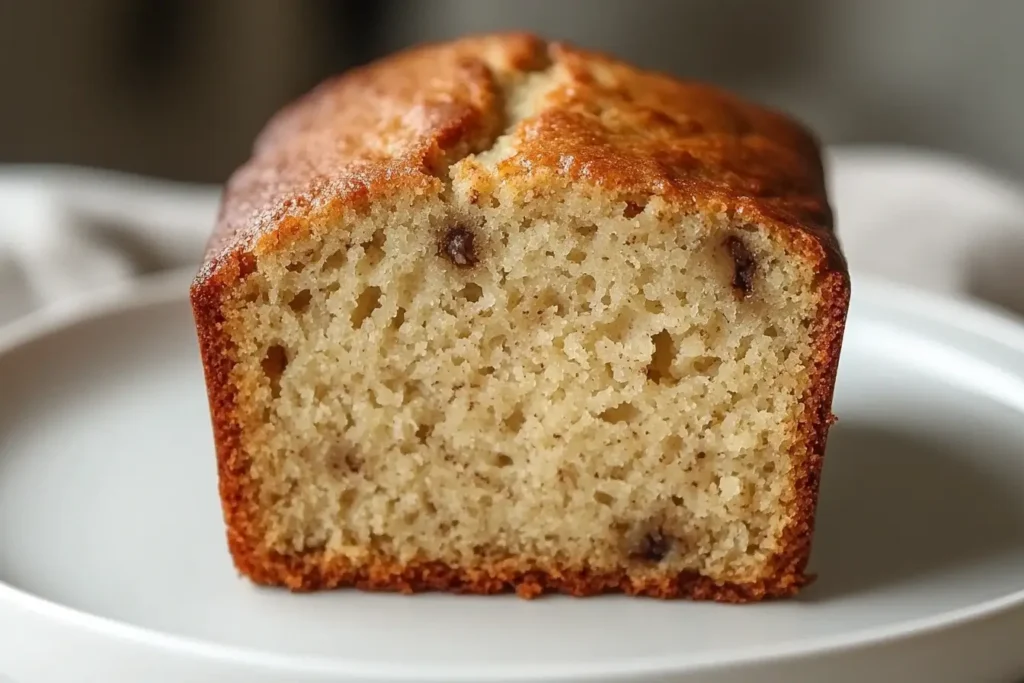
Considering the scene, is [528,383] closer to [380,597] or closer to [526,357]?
[526,357]

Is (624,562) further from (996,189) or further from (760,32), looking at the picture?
(760,32)

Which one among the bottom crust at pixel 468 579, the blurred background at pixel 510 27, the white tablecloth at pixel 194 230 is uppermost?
the blurred background at pixel 510 27

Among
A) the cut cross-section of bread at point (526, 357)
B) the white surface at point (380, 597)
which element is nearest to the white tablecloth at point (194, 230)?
the white surface at point (380, 597)

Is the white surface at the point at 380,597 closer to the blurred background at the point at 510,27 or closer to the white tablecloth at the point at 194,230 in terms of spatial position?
the white tablecloth at the point at 194,230

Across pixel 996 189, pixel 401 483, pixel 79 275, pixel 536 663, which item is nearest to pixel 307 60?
pixel 79 275

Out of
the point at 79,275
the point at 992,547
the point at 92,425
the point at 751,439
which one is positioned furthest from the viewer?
the point at 79,275

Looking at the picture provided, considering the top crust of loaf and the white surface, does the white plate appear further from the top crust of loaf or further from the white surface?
the top crust of loaf

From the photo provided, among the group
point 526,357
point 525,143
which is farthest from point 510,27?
point 526,357
